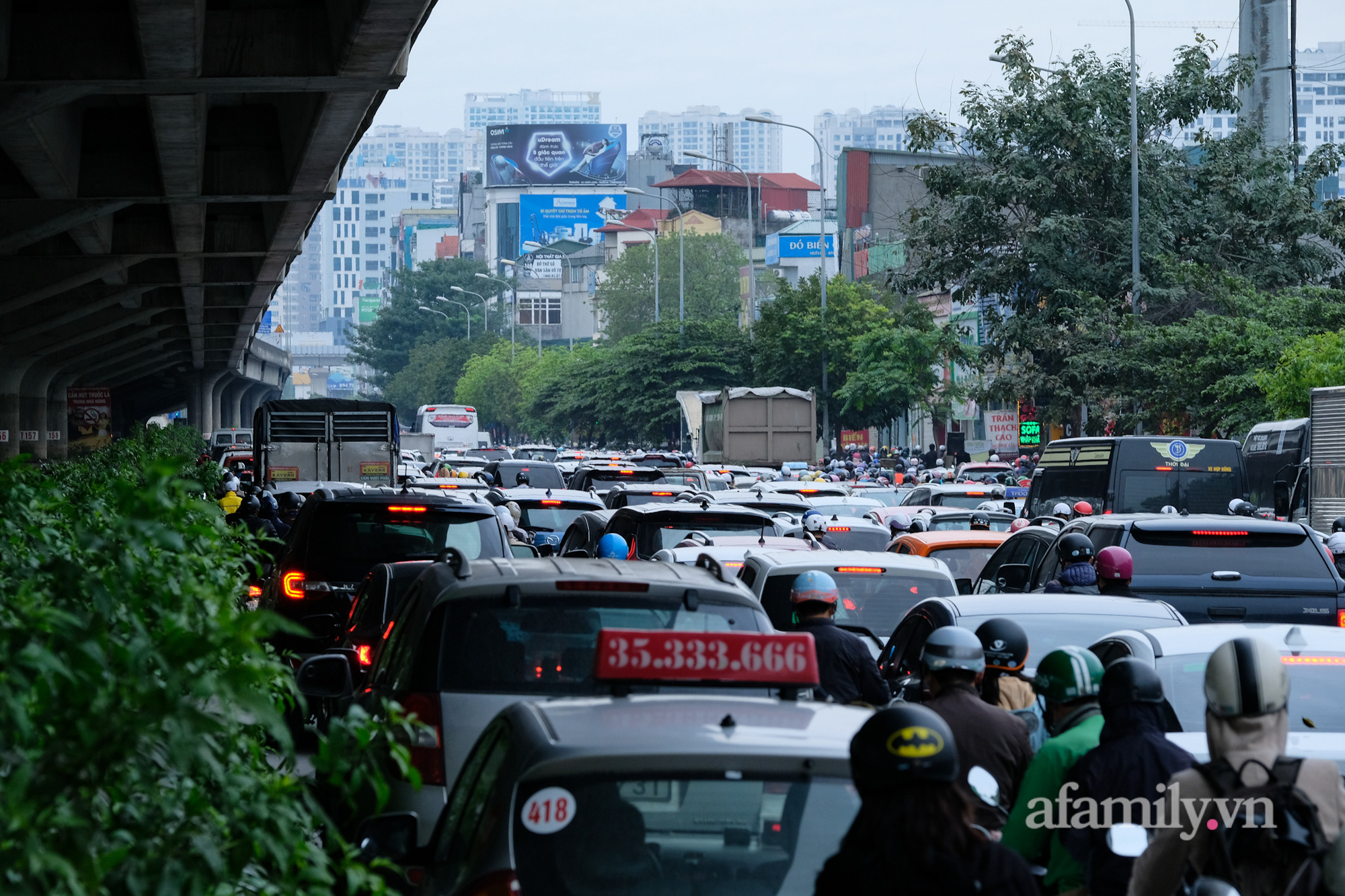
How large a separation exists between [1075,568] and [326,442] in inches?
857

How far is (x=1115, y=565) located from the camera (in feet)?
33.0

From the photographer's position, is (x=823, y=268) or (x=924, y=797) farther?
(x=823, y=268)

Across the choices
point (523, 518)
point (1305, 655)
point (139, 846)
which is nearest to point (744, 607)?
point (1305, 655)

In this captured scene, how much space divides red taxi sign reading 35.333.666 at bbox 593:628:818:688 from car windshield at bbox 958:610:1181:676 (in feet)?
13.2

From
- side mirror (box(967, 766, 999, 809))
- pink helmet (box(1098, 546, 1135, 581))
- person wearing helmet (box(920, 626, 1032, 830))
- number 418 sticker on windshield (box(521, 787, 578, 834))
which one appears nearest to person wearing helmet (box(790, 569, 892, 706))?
person wearing helmet (box(920, 626, 1032, 830))

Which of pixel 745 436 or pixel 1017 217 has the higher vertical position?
pixel 1017 217

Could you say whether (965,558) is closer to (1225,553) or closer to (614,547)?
(1225,553)

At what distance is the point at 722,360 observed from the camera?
73000 millimetres

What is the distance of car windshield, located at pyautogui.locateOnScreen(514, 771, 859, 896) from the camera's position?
4.03m

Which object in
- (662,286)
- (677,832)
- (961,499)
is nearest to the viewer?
(677,832)

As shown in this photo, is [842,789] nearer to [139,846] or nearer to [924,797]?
[924,797]

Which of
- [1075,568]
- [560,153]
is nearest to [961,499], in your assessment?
[1075,568]

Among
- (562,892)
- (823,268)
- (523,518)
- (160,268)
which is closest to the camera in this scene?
(562,892)

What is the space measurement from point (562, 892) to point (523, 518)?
14899 millimetres
